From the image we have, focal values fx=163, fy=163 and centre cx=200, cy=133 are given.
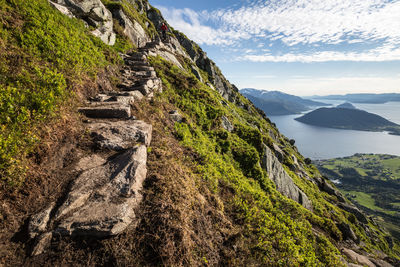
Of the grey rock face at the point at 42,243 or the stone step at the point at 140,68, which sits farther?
the stone step at the point at 140,68

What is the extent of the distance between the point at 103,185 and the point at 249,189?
29.8ft

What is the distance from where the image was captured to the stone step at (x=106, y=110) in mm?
8642

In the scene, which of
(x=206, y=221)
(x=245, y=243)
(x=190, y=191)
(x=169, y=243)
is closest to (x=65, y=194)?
(x=169, y=243)

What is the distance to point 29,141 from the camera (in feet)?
17.4

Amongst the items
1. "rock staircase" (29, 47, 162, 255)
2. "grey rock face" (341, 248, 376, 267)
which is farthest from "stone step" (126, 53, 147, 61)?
"grey rock face" (341, 248, 376, 267)

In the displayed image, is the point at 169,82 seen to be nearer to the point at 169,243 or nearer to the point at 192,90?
the point at 192,90

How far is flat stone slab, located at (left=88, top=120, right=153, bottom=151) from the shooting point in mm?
7406

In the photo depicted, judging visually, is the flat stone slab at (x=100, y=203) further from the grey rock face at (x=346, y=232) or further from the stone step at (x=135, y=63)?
the grey rock face at (x=346, y=232)

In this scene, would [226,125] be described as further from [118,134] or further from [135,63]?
[118,134]

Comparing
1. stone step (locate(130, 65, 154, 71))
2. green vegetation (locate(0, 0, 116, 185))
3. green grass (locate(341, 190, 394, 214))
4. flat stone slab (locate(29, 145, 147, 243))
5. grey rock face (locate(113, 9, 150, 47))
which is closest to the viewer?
flat stone slab (locate(29, 145, 147, 243))

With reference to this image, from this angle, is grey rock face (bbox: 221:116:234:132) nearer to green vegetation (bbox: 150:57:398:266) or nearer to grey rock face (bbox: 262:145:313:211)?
green vegetation (bbox: 150:57:398:266)

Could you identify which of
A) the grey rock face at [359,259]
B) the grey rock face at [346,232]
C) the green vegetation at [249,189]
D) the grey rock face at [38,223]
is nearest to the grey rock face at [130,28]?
the green vegetation at [249,189]

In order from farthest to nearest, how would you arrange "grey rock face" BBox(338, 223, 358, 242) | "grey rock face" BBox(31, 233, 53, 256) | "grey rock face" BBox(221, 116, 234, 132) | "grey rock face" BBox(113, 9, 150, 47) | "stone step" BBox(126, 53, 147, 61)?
"grey rock face" BBox(113, 9, 150, 47)
"stone step" BBox(126, 53, 147, 61)
"grey rock face" BBox(338, 223, 358, 242)
"grey rock face" BBox(221, 116, 234, 132)
"grey rock face" BBox(31, 233, 53, 256)

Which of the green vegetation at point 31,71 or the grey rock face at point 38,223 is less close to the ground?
the green vegetation at point 31,71
